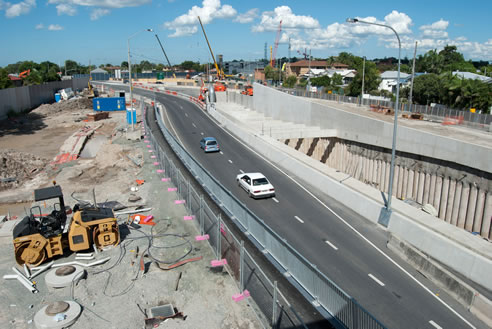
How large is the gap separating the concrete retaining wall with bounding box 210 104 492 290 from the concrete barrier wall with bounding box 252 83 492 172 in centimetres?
857

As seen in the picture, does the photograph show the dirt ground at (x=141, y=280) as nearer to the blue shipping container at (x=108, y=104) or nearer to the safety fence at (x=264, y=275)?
the safety fence at (x=264, y=275)

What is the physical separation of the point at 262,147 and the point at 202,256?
78.9 ft

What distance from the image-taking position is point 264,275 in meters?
10.2

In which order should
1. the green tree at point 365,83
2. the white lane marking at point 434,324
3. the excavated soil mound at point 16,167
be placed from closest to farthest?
the white lane marking at point 434,324, the excavated soil mound at point 16,167, the green tree at point 365,83

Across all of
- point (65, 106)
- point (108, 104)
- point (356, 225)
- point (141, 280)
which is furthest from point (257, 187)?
point (65, 106)

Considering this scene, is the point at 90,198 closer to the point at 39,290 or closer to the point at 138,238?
the point at 138,238

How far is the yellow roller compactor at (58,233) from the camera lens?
13852 millimetres

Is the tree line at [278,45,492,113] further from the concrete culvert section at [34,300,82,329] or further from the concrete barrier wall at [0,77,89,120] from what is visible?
the concrete barrier wall at [0,77,89,120]

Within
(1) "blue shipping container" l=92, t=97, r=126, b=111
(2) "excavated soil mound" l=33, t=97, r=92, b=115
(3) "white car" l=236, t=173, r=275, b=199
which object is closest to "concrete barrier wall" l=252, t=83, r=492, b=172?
(3) "white car" l=236, t=173, r=275, b=199

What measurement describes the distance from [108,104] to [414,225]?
62350 mm

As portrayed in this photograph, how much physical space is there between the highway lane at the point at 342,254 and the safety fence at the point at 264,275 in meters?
4.26

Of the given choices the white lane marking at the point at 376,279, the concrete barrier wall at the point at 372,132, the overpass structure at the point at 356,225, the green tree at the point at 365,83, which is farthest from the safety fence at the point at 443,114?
the white lane marking at the point at 376,279

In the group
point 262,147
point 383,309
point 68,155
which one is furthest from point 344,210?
point 68,155

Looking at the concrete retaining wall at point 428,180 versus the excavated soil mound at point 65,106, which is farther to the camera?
the excavated soil mound at point 65,106
